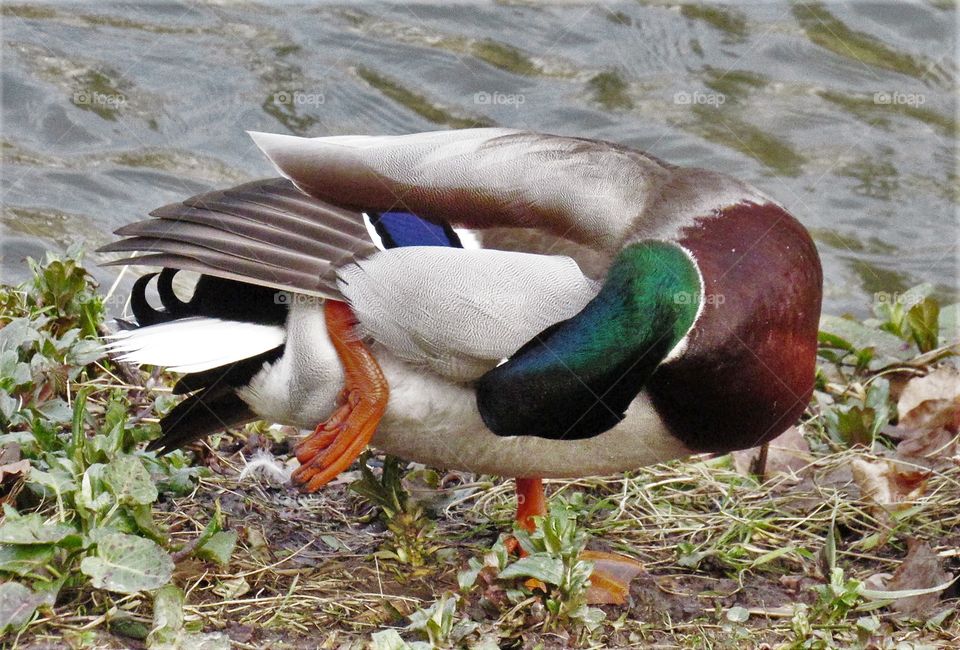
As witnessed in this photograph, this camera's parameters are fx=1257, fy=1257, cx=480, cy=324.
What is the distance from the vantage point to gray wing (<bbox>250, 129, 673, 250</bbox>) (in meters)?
3.04

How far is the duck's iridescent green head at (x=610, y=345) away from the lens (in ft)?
9.63

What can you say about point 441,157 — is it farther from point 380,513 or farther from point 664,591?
point 664,591

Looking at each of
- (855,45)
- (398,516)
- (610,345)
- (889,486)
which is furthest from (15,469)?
(855,45)

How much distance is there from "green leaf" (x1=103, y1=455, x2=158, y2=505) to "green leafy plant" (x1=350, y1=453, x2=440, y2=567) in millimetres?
737

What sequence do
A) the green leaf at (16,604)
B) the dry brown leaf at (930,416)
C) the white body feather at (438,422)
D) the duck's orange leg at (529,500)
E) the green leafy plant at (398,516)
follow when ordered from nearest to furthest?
the green leaf at (16,604) < the white body feather at (438,422) < the green leafy plant at (398,516) < the duck's orange leg at (529,500) < the dry brown leaf at (930,416)

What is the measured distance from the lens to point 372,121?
718 cm

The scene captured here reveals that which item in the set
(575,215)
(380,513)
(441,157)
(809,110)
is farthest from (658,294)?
(809,110)

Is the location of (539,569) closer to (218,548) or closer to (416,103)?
(218,548)

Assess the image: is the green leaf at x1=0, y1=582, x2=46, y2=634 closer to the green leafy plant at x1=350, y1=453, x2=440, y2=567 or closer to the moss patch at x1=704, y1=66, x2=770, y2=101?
the green leafy plant at x1=350, y1=453, x2=440, y2=567
